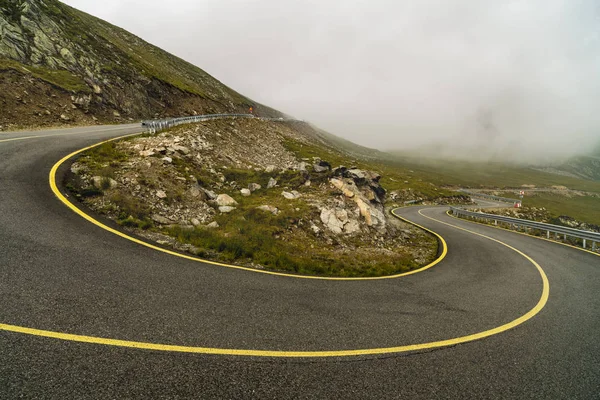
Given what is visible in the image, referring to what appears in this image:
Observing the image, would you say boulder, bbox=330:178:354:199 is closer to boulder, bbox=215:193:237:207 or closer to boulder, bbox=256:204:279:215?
boulder, bbox=256:204:279:215

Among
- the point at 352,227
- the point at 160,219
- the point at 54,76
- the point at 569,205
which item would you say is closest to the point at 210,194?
the point at 160,219

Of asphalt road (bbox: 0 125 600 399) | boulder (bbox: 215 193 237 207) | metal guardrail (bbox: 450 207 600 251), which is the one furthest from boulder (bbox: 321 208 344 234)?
metal guardrail (bbox: 450 207 600 251)

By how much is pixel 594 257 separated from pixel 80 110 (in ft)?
156

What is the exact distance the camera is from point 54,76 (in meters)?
28.8

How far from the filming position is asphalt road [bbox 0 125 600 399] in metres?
3.51

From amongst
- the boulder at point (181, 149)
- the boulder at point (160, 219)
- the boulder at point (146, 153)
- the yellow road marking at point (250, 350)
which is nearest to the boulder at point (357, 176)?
the boulder at point (181, 149)

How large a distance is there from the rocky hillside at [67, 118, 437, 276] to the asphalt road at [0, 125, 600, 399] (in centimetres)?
217

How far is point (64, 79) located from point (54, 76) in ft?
2.82

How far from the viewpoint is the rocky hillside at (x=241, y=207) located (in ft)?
33.7

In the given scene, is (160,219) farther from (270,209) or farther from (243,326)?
(243,326)

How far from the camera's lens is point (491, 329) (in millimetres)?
5977

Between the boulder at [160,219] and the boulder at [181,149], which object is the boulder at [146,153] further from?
the boulder at [160,219]

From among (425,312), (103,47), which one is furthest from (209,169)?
(103,47)

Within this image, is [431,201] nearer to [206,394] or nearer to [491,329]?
[491,329]
